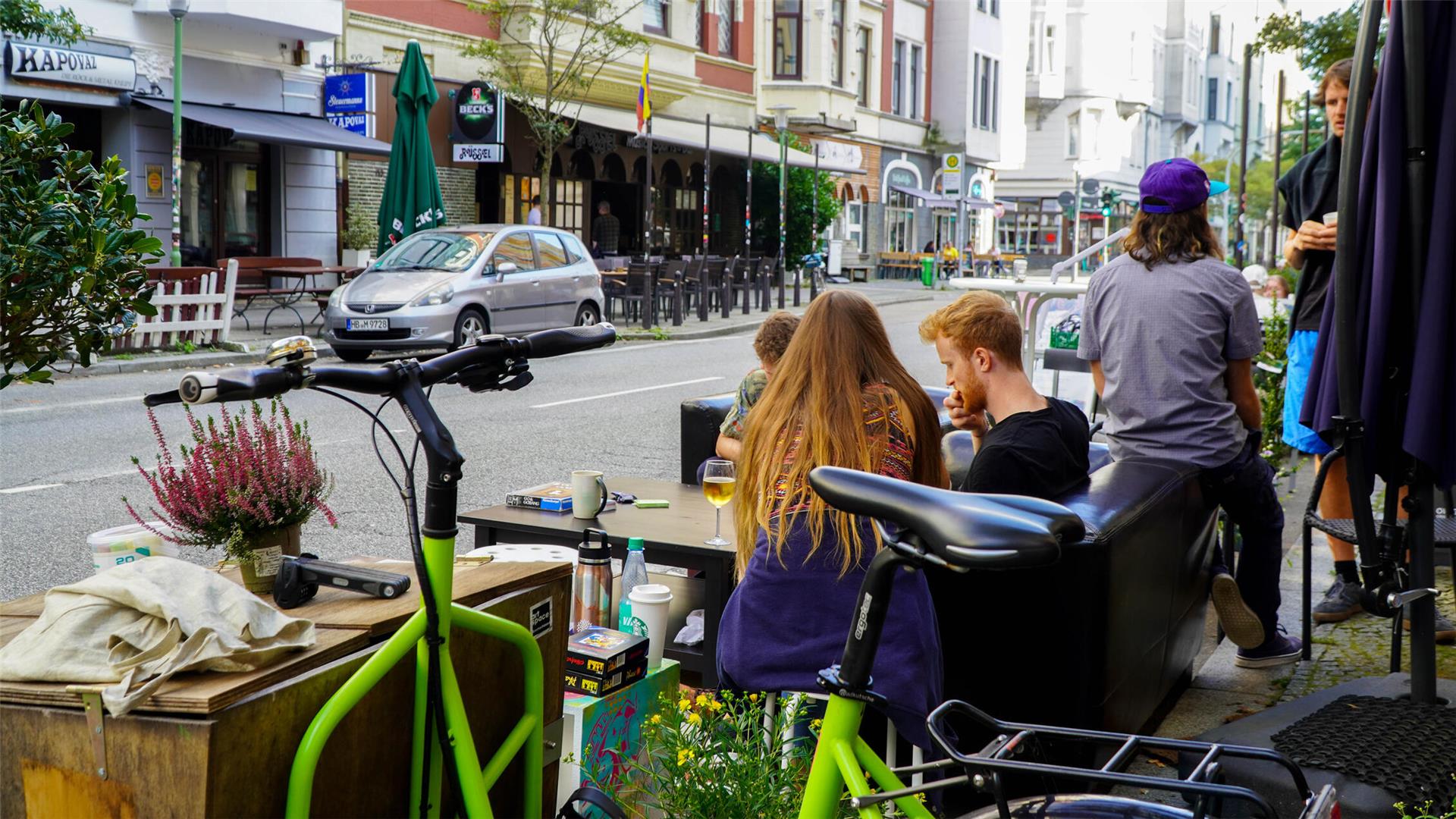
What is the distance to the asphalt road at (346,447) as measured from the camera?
707cm

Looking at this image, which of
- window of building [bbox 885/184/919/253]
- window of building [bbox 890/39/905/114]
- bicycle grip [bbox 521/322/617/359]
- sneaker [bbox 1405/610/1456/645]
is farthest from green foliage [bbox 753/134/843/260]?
bicycle grip [bbox 521/322/617/359]

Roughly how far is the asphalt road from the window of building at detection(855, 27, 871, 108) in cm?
3056

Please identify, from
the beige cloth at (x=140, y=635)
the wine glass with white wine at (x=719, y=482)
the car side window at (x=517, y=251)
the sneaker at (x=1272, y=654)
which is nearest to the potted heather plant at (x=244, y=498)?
the beige cloth at (x=140, y=635)

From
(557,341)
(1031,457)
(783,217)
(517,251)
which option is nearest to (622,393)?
(517,251)

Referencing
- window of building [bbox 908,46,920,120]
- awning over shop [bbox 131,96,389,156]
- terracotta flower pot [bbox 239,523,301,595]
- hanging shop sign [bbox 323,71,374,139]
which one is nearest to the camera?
terracotta flower pot [bbox 239,523,301,595]

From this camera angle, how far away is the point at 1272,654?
4891 millimetres

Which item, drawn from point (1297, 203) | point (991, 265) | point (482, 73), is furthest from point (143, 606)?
point (991, 265)

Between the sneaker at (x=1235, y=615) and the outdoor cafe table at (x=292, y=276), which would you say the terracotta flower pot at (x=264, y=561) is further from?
the outdoor cafe table at (x=292, y=276)

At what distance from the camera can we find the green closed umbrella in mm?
19344

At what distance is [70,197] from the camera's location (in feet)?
11.1

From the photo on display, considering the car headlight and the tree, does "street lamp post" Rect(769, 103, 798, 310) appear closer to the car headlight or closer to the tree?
the tree

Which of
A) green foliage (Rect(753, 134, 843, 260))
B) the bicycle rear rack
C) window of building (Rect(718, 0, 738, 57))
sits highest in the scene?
window of building (Rect(718, 0, 738, 57))

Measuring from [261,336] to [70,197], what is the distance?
48.8 feet

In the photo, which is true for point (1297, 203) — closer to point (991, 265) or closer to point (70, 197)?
point (70, 197)
